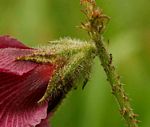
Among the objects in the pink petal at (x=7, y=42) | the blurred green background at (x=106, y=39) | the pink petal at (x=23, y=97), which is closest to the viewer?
the pink petal at (x=23, y=97)

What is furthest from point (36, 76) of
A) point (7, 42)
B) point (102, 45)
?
point (102, 45)

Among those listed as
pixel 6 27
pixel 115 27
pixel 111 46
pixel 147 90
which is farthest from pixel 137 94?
pixel 6 27

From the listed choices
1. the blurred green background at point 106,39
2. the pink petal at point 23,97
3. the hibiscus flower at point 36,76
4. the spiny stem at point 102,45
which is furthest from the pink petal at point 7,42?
the blurred green background at point 106,39

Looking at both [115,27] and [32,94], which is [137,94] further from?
[32,94]

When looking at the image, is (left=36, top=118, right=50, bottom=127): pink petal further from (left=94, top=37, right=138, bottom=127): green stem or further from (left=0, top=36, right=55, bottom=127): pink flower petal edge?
(left=94, top=37, right=138, bottom=127): green stem

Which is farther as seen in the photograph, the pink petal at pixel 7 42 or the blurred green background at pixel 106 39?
the blurred green background at pixel 106 39

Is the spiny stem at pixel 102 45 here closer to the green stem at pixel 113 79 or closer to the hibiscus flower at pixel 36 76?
the green stem at pixel 113 79

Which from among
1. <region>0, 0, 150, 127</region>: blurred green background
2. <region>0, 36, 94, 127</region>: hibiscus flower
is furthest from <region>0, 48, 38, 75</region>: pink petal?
<region>0, 0, 150, 127</region>: blurred green background
